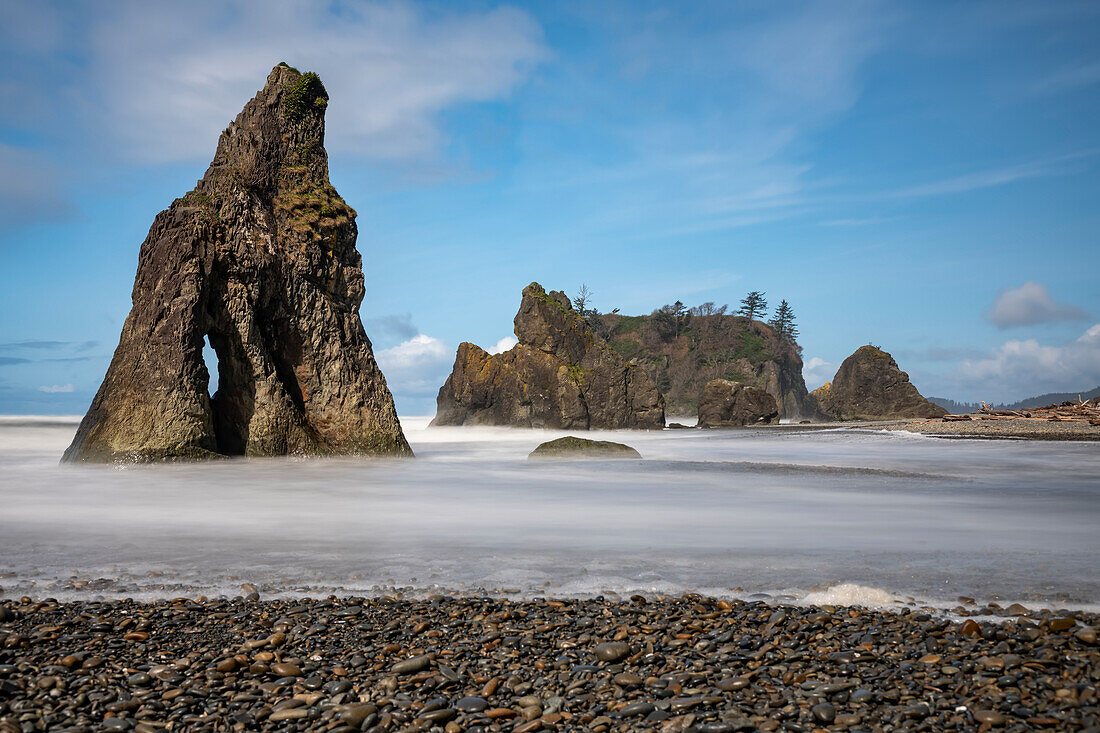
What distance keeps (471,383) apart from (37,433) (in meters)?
24.5

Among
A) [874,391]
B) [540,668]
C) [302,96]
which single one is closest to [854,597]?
[540,668]

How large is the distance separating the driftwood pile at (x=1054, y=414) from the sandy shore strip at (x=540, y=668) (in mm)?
34237

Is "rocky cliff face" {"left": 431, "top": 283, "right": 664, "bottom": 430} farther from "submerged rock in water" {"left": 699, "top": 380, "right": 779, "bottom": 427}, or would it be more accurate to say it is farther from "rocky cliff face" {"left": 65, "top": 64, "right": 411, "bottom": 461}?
"rocky cliff face" {"left": 65, "top": 64, "right": 411, "bottom": 461}

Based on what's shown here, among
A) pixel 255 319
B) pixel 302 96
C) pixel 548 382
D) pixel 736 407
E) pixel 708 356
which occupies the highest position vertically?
pixel 302 96

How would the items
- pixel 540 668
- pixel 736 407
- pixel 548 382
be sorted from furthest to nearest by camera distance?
pixel 736 407, pixel 548 382, pixel 540 668

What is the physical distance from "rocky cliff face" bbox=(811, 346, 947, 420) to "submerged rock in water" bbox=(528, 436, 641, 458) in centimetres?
4652

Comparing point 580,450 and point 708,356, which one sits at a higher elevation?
point 708,356

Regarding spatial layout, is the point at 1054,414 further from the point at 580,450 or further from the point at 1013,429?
the point at 580,450

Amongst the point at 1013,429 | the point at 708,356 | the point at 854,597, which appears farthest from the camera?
the point at 708,356

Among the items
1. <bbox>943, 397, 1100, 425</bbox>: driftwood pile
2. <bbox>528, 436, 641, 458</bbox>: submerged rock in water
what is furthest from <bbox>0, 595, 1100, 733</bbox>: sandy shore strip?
<bbox>943, 397, 1100, 425</bbox>: driftwood pile

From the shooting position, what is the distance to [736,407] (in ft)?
178

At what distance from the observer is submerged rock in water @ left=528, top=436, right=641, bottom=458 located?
19.0m

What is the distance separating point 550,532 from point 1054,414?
37.1 meters

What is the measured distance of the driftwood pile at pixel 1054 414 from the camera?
33.7m
